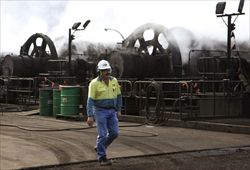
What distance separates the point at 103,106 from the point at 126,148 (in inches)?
78.4

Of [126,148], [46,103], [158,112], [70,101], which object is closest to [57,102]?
[46,103]

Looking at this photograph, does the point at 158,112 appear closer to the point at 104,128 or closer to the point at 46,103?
the point at 46,103

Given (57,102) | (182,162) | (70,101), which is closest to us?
(182,162)

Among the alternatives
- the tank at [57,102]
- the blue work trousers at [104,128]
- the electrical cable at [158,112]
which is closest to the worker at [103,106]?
the blue work trousers at [104,128]

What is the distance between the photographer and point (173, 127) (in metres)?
14.9

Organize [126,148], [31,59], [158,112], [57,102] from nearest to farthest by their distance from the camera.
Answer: [126,148], [158,112], [57,102], [31,59]

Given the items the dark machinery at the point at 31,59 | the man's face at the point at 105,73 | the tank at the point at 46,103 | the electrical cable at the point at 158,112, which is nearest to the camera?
the man's face at the point at 105,73

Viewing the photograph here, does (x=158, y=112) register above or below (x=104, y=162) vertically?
above

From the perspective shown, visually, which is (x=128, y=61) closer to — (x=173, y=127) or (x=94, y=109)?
(x=173, y=127)

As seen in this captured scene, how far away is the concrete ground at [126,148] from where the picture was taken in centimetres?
866

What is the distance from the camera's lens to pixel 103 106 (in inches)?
338

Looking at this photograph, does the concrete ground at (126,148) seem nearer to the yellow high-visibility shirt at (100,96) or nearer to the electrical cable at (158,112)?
the yellow high-visibility shirt at (100,96)

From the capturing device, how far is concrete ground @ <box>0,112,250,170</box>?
8656mm

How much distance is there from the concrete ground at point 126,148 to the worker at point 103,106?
385 millimetres
